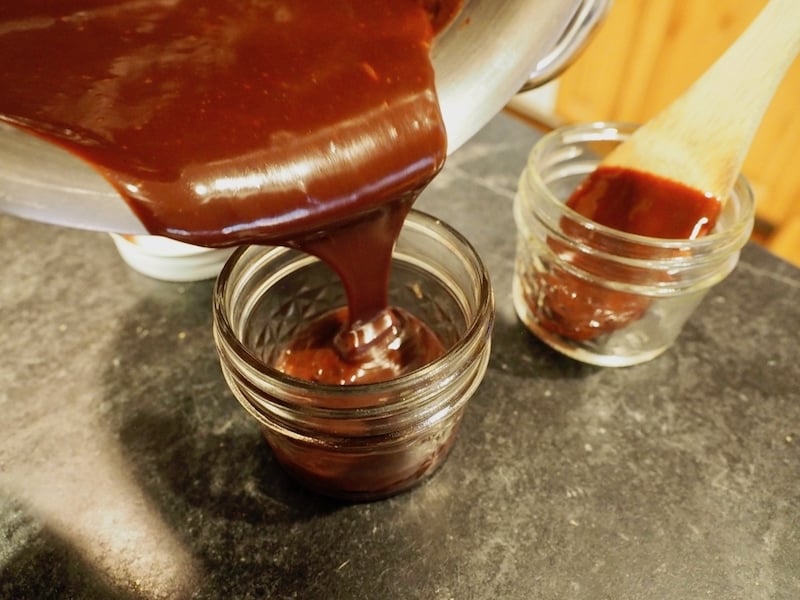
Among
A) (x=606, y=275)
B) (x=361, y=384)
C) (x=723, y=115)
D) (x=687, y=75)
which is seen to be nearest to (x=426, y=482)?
(x=361, y=384)

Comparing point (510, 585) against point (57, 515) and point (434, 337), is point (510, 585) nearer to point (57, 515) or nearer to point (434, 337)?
point (434, 337)

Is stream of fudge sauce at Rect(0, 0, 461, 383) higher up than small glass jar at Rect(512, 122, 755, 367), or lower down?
higher up

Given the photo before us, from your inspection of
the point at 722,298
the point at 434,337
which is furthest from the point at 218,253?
the point at 722,298

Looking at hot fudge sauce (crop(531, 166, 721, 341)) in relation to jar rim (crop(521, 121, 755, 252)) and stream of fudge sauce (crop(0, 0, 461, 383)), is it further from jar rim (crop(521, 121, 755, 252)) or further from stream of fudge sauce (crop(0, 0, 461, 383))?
stream of fudge sauce (crop(0, 0, 461, 383))

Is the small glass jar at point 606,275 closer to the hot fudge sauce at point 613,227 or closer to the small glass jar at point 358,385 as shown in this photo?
the hot fudge sauce at point 613,227

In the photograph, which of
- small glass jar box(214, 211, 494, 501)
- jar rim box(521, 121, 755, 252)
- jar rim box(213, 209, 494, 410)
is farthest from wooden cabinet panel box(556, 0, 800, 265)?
jar rim box(213, 209, 494, 410)
